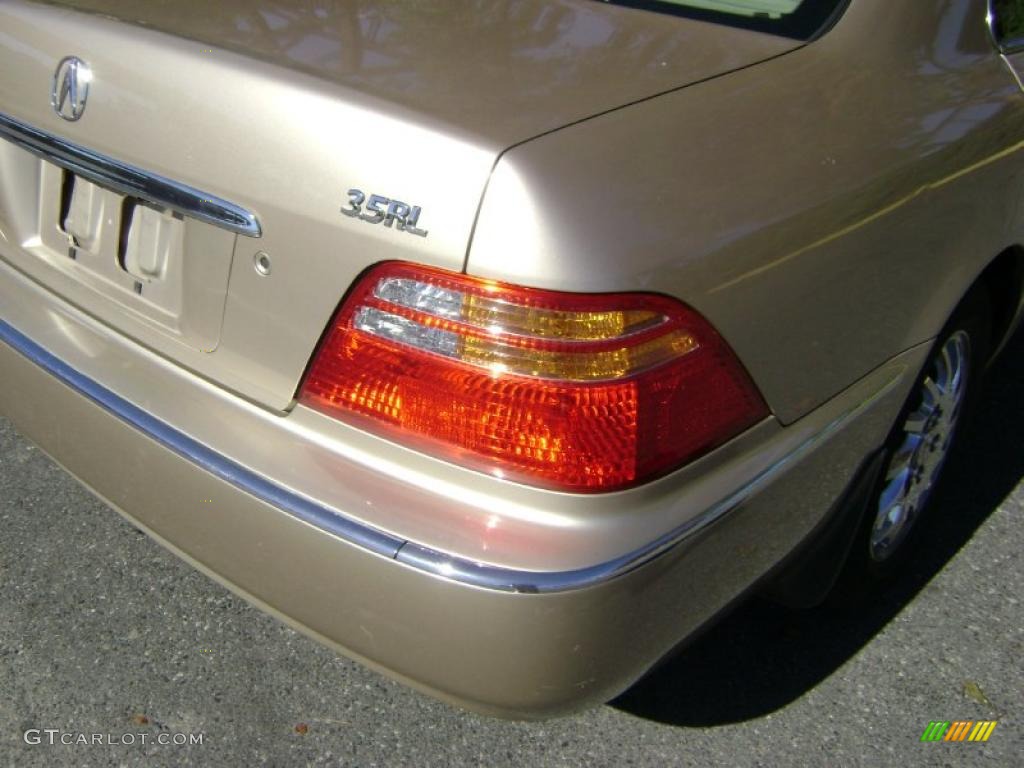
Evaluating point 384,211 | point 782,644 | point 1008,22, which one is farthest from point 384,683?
point 1008,22

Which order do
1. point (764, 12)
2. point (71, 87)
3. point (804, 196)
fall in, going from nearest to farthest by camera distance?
point (804, 196)
point (71, 87)
point (764, 12)

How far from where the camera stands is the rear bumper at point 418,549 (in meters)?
1.60

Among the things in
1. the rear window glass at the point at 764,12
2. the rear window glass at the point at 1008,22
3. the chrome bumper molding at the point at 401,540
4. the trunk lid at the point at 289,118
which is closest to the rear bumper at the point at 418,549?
the chrome bumper molding at the point at 401,540

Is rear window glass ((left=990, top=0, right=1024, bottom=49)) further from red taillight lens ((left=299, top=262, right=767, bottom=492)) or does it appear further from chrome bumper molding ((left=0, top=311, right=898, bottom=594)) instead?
red taillight lens ((left=299, top=262, right=767, bottom=492))

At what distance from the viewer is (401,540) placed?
161cm

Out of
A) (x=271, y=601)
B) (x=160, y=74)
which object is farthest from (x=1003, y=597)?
(x=160, y=74)

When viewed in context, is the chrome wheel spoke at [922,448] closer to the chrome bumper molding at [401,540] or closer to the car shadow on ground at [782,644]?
the car shadow on ground at [782,644]

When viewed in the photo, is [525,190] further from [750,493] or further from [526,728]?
[526,728]

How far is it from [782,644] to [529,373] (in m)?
1.36

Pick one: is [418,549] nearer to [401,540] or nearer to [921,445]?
[401,540]

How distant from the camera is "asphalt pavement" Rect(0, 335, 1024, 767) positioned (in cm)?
229

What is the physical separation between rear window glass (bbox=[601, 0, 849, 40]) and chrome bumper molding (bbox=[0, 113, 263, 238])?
83cm

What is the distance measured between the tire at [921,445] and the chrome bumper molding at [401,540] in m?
0.50

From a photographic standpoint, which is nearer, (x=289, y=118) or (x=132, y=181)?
(x=289, y=118)
